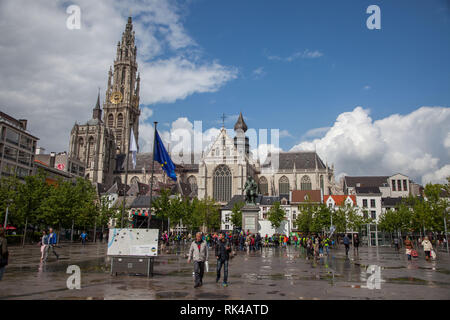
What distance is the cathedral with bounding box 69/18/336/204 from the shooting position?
8138 centimetres

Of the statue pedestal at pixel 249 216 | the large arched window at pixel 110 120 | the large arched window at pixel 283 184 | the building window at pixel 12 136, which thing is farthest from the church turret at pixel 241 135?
the statue pedestal at pixel 249 216

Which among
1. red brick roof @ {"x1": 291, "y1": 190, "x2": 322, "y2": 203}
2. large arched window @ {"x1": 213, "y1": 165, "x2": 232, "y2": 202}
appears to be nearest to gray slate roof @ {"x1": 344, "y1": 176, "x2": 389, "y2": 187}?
red brick roof @ {"x1": 291, "y1": 190, "x2": 322, "y2": 203}

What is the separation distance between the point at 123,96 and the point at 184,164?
34936 millimetres

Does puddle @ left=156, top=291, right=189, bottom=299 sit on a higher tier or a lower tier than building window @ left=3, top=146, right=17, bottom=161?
lower

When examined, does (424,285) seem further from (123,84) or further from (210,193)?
(123,84)

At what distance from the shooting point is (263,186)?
93.1m

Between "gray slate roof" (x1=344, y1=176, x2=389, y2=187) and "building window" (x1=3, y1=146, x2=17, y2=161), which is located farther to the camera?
"gray slate roof" (x1=344, y1=176, x2=389, y2=187)

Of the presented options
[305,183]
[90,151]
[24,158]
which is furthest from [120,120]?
[305,183]

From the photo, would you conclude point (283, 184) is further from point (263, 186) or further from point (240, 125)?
point (240, 125)

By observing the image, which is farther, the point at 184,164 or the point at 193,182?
the point at 184,164

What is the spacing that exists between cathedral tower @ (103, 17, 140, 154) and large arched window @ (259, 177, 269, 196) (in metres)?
47.0

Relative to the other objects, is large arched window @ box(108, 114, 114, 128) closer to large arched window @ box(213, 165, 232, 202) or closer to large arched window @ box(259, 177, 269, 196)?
large arched window @ box(213, 165, 232, 202)

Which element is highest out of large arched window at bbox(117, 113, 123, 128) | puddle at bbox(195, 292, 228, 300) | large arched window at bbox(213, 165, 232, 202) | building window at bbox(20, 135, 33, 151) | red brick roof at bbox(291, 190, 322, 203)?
large arched window at bbox(117, 113, 123, 128)

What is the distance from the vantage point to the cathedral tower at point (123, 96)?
115887 mm
